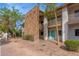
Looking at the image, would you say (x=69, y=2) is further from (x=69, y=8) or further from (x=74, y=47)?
(x=74, y=47)

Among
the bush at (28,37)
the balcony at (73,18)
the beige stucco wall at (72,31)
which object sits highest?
the balcony at (73,18)

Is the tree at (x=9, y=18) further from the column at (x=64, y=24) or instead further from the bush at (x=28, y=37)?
the column at (x=64, y=24)

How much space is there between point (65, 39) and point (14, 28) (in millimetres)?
1196

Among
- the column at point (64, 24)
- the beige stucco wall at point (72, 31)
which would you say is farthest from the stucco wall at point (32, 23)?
the beige stucco wall at point (72, 31)

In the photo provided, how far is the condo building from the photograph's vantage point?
5.07 m

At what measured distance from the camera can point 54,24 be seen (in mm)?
5125

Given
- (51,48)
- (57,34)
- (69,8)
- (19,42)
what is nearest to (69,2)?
(69,8)

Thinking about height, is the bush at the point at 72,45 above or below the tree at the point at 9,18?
below

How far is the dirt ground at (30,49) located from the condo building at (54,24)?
0.55 ft

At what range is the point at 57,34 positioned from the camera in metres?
5.10

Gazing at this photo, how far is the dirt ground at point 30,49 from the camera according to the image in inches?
197

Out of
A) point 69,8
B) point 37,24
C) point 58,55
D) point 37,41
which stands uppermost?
point 69,8

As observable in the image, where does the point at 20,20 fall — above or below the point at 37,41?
above

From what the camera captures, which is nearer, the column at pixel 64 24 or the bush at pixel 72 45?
the bush at pixel 72 45
